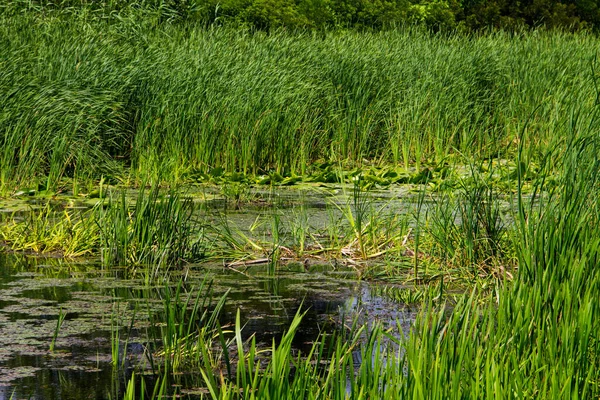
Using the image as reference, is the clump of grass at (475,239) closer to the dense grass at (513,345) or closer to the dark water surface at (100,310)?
the dark water surface at (100,310)

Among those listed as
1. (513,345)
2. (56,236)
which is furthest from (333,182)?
(513,345)

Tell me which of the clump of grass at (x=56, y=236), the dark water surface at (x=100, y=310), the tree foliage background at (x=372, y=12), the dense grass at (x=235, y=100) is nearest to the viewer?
the dark water surface at (x=100, y=310)

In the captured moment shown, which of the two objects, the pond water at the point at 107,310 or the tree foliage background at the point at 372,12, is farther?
the tree foliage background at the point at 372,12

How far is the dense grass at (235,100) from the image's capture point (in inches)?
353

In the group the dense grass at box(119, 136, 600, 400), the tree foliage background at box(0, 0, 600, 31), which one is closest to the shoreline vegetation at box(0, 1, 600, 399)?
the dense grass at box(119, 136, 600, 400)

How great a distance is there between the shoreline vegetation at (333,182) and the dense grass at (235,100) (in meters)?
0.03

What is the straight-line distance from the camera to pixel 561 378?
3225mm

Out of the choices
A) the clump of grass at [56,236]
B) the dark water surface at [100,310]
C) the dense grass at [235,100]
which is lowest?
the dark water surface at [100,310]

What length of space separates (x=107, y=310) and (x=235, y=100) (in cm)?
507

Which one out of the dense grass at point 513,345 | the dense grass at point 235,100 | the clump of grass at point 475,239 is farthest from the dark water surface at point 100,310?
the dense grass at point 235,100

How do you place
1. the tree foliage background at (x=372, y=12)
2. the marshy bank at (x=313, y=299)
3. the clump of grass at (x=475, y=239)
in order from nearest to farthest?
the marshy bank at (x=313, y=299)
the clump of grass at (x=475, y=239)
the tree foliage background at (x=372, y=12)

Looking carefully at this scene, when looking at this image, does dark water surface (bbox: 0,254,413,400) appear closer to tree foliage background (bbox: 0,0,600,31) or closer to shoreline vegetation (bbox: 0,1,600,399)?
shoreline vegetation (bbox: 0,1,600,399)

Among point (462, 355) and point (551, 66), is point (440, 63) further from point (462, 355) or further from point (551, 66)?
point (462, 355)

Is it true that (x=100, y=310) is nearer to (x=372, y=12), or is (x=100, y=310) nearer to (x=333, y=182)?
(x=333, y=182)
